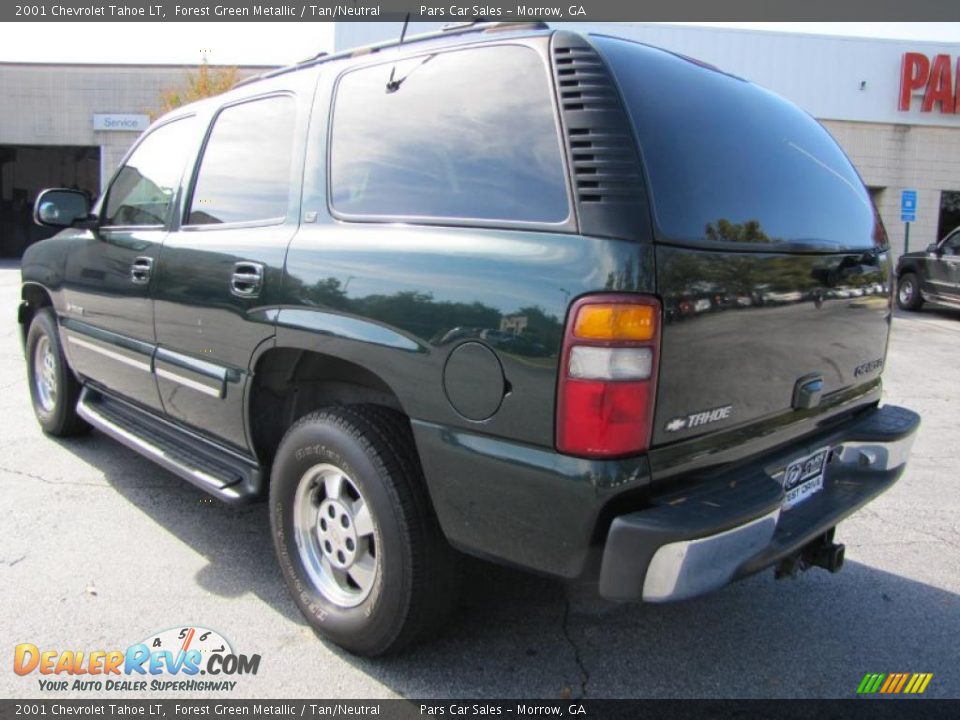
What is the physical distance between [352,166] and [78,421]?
3.34 metres

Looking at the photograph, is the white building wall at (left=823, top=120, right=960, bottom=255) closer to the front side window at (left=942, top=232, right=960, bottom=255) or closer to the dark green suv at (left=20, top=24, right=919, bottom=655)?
the front side window at (left=942, top=232, right=960, bottom=255)

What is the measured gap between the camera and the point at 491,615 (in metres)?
2.95

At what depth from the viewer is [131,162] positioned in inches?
167

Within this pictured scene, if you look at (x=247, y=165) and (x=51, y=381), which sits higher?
(x=247, y=165)

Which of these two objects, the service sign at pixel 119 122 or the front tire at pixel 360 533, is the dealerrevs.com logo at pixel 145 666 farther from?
the service sign at pixel 119 122

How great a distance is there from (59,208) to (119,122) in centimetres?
2301

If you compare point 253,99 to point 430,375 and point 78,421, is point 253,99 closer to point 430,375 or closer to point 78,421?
point 430,375

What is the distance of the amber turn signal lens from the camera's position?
6.36ft

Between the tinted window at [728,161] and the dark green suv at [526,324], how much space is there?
1 centimetres

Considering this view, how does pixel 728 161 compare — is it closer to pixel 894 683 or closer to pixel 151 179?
pixel 894 683

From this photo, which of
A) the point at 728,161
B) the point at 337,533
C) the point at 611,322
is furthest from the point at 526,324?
the point at 337,533

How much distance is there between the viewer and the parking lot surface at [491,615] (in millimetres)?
2551

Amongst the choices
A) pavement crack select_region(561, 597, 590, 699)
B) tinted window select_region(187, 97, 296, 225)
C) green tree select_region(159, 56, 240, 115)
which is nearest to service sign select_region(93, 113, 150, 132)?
green tree select_region(159, 56, 240, 115)

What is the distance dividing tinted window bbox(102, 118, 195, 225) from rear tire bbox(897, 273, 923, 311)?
1481 cm
